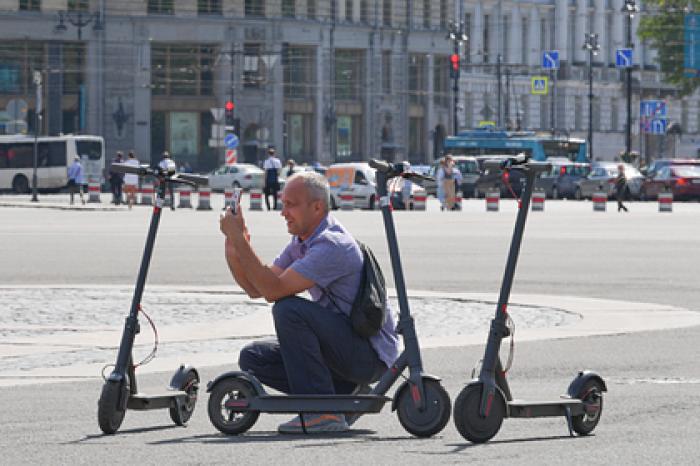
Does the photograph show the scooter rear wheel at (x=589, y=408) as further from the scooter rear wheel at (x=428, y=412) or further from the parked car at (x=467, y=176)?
the parked car at (x=467, y=176)

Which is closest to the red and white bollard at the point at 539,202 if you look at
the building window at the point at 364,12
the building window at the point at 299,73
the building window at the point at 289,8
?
the building window at the point at 299,73

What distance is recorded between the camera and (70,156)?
269 feet

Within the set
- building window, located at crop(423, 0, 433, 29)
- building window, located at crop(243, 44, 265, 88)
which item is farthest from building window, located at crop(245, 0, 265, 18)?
building window, located at crop(423, 0, 433, 29)

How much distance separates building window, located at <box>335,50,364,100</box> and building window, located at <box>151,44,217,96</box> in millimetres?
7925

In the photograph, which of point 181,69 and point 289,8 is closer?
point 181,69

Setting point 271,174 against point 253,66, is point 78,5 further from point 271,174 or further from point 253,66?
point 271,174

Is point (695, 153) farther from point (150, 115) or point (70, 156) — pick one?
point (70, 156)

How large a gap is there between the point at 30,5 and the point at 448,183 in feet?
128

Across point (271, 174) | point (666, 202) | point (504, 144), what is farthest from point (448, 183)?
point (504, 144)

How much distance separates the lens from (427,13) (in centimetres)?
10569

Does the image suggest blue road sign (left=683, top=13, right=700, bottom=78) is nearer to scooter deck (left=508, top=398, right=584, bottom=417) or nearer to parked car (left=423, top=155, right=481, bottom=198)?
parked car (left=423, top=155, right=481, bottom=198)

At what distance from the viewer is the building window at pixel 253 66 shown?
91875 millimetres

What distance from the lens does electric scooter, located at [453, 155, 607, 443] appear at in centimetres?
912

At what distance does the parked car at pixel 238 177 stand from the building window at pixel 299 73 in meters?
18.8
